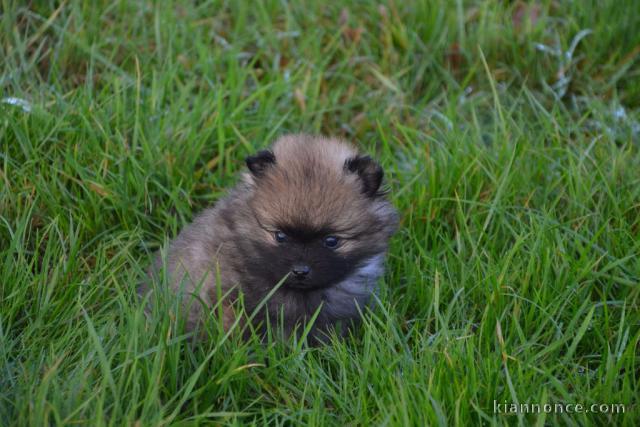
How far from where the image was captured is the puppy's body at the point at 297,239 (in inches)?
143

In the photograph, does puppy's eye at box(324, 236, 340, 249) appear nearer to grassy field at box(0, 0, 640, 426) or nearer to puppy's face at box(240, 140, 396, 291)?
puppy's face at box(240, 140, 396, 291)

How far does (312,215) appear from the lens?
11.8 ft

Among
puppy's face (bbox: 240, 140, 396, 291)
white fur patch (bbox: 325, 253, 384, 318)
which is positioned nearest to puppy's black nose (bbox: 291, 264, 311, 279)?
puppy's face (bbox: 240, 140, 396, 291)

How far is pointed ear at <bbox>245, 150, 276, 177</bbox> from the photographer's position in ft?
12.3

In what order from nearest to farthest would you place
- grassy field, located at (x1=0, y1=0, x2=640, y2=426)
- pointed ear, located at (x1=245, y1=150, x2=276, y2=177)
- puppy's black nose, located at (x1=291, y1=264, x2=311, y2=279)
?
grassy field, located at (x1=0, y1=0, x2=640, y2=426)
puppy's black nose, located at (x1=291, y1=264, x2=311, y2=279)
pointed ear, located at (x1=245, y1=150, x2=276, y2=177)

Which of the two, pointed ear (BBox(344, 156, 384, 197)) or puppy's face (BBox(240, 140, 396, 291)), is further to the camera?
pointed ear (BBox(344, 156, 384, 197))

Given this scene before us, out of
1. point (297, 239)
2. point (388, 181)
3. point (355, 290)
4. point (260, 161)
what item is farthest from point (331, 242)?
point (388, 181)

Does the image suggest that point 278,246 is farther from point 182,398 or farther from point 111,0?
point 111,0

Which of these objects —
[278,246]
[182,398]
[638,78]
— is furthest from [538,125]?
[182,398]

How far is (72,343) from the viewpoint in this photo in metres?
3.46

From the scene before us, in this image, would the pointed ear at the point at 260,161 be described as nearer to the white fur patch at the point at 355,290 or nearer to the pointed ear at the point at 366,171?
the pointed ear at the point at 366,171

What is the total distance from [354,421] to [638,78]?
365 cm

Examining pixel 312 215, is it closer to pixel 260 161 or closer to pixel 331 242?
pixel 331 242

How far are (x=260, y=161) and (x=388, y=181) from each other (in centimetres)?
123
